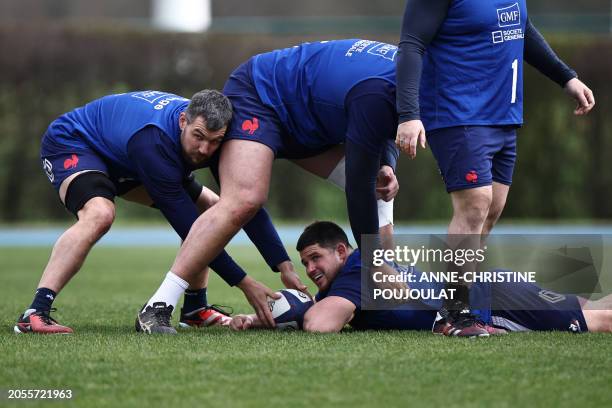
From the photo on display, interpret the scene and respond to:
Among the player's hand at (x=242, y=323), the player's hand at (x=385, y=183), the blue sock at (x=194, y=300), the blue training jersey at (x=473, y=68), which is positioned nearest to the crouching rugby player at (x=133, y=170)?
the player's hand at (x=242, y=323)

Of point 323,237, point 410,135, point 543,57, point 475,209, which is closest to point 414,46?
point 410,135

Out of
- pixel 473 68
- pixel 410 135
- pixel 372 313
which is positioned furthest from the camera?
pixel 372 313

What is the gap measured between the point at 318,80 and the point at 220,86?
42.3ft

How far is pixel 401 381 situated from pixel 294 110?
80.7 inches

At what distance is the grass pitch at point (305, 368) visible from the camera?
3770mm

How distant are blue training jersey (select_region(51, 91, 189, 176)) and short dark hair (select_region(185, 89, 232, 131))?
0.77 ft

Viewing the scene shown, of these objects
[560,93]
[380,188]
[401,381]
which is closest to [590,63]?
[560,93]

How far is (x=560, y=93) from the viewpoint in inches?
717

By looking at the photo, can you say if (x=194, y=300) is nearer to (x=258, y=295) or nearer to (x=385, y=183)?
(x=258, y=295)

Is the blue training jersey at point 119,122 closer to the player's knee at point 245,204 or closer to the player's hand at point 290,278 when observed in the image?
the player's knee at point 245,204

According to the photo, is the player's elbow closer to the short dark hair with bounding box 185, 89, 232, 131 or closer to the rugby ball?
the rugby ball

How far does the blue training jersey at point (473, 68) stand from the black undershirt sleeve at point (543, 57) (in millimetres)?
407

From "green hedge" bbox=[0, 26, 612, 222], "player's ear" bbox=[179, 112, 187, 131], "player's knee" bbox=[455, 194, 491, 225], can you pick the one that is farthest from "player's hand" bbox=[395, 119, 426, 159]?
"green hedge" bbox=[0, 26, 612, 222]

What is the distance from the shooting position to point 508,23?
5.29m
